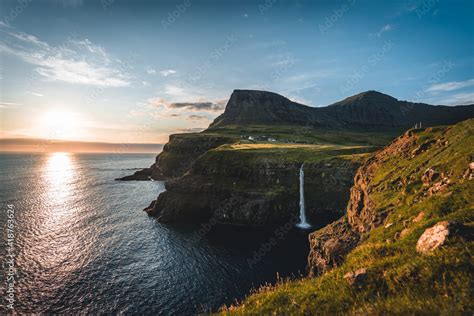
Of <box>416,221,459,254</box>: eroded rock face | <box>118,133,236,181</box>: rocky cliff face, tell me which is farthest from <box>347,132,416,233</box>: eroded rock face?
<box>118,133,236,181</box>: rocky cliff face

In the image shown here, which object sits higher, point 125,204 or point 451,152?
point 451,152

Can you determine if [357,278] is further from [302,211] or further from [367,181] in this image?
[302,211]

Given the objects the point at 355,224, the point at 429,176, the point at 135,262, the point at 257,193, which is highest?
the point at 429,176

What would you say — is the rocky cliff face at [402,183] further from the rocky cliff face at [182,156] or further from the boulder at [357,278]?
the rocky cliff face at [182,156]

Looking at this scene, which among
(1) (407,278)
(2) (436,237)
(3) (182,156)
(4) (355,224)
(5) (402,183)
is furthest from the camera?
(3) (182,156)

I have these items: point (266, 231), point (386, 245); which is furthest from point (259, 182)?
point (386, 245)

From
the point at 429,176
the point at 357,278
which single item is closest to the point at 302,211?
the point at 429,176

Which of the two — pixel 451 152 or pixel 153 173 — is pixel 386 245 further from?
pixel 153 173

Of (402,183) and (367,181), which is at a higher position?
(402,183)
